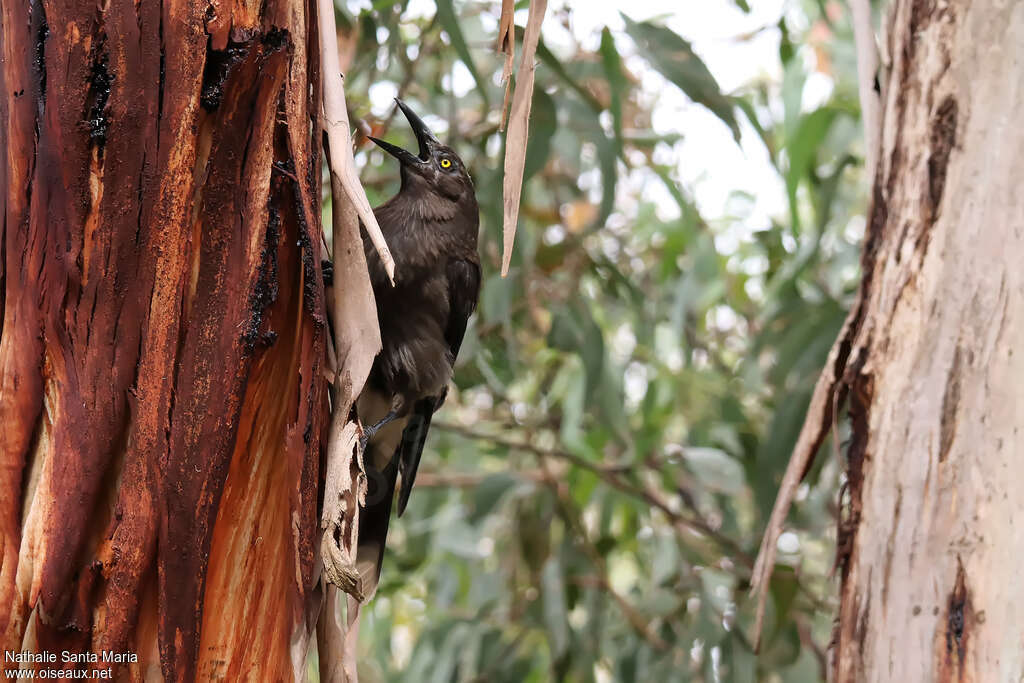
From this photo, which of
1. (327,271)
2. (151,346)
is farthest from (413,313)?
(151,346)

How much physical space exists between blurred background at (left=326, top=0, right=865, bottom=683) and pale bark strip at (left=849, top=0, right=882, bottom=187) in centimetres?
37

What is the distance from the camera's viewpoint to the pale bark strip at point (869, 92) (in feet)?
5.72

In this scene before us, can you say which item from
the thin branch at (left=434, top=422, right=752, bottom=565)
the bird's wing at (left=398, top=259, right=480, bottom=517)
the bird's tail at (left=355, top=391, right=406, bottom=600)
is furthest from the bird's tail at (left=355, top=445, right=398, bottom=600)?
the thin branch at (left=434, top=422, right=752, bottom=565)

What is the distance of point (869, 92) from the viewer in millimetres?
1771

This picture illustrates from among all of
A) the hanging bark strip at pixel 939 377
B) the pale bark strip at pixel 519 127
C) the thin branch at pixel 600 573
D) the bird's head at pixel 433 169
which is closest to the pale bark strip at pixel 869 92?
the hanging bark strip at pixel 939 377

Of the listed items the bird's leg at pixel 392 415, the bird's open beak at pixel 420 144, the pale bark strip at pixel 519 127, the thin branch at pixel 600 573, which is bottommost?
the thin branch at pixel 600 573

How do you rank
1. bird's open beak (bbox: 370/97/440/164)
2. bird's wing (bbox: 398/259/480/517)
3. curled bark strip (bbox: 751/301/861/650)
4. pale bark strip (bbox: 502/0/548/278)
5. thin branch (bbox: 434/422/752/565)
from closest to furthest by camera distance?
1. pale bark strip (bbox: 502/0/548/278)
2. curled bark strip (bbox: 751/301/861/650)
3. bird's wing (bbox: 398/259/480/517)
4. bird's open beak (bbox: 370/97/440/164)
5. thin branch (bbox: 434/422/752/565)

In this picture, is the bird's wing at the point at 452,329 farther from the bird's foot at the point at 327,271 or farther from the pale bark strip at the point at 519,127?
the pale bark strip at the point at 519,127

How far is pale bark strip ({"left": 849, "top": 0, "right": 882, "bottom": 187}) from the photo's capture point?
5.72 ft

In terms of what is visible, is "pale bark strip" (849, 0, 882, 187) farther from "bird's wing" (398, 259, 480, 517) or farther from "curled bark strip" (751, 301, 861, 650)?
"bird's wing" (398, 259, 480, 517)

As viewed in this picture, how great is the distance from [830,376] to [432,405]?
0.86 m

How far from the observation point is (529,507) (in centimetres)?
318

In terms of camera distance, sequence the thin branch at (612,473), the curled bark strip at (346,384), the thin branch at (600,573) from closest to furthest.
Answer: the curled bark strip at (346,384) → the thin branch at (612,473) → the thin branch at (600,573)

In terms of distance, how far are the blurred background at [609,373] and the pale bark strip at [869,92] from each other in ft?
1.20
